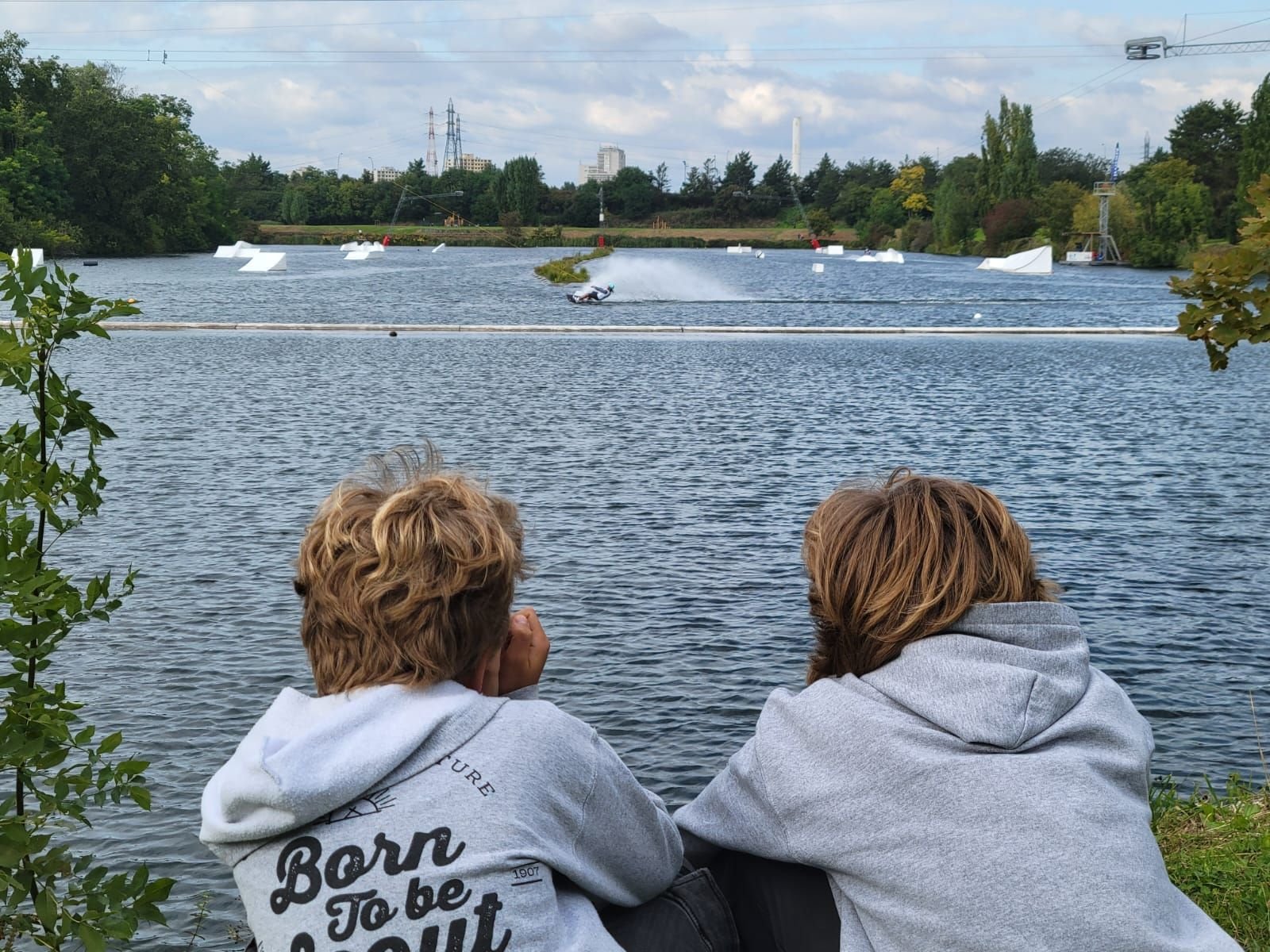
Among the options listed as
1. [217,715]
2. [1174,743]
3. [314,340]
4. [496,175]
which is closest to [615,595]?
[217,715]

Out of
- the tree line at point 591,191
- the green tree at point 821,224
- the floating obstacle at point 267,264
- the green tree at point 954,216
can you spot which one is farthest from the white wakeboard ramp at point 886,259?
the green tree at point 821,224

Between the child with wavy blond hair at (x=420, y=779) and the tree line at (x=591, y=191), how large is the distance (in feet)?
187

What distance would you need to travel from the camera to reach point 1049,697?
211 cm

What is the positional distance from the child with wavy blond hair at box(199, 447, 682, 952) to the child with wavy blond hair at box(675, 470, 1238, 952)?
290 mm

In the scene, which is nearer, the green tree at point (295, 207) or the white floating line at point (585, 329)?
the white floating line at point (585, 329)

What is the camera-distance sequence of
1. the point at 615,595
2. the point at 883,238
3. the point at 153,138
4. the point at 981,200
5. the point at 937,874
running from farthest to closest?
1. the point at 883,238
2. the point at 981,200
3. the point at 153,138
4. the point at 615,595
5. the point at 937,874

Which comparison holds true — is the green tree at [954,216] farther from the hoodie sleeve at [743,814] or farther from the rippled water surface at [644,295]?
the hoodie sleeve at [743,814]

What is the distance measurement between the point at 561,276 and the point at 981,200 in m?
73.2

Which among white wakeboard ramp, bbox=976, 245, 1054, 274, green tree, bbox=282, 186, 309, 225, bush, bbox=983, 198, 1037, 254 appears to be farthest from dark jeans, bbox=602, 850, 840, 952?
green tree, bbox=282, 186, 309, 225

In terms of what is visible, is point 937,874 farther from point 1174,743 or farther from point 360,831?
point 1174,743

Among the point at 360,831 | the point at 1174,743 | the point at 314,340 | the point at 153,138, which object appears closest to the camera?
the point at 360,831

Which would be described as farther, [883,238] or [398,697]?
[883,238]

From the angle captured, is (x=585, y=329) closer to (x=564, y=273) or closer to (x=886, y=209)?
(x=564, y=273)

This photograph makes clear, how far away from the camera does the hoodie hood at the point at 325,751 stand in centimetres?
195
